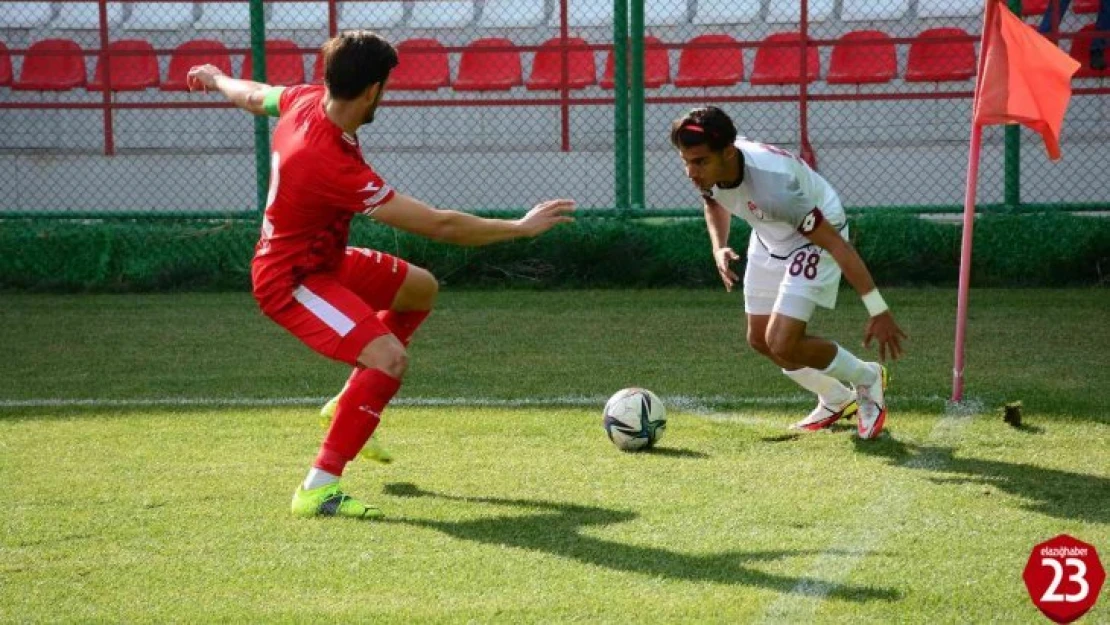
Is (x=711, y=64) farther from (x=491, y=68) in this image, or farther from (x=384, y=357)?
(x=384, y=357)

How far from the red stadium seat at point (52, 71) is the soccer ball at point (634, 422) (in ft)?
37.0

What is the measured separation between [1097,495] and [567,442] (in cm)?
211

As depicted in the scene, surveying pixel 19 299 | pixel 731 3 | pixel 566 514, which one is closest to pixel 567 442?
pixel 566 514

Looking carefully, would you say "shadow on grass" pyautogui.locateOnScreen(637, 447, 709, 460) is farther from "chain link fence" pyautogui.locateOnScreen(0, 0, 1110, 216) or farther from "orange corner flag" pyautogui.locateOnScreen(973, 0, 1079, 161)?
"chain link fence" pyautogui.locateOnScreen(0, 0, 1110, 216)

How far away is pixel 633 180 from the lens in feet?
37.5

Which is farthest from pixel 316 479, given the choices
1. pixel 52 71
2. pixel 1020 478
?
pixel 52 71

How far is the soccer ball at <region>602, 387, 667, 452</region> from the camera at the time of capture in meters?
5.92

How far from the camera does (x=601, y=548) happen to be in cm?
458

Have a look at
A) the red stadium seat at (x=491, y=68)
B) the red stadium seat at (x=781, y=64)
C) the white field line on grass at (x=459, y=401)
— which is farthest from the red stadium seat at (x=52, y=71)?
the white field line on grass at (x=459, y=401)

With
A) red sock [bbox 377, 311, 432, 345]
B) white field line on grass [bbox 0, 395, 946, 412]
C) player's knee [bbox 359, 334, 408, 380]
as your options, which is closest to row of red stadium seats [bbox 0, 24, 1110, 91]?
white field line on grass [bbox 0, 395, 946, 412]

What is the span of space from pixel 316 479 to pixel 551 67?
467 inches

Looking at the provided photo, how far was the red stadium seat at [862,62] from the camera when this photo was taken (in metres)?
15.2

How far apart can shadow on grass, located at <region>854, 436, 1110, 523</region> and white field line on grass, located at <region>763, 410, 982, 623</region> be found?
0.10ft

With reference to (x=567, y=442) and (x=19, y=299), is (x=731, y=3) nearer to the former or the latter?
(x=19, y=299)
